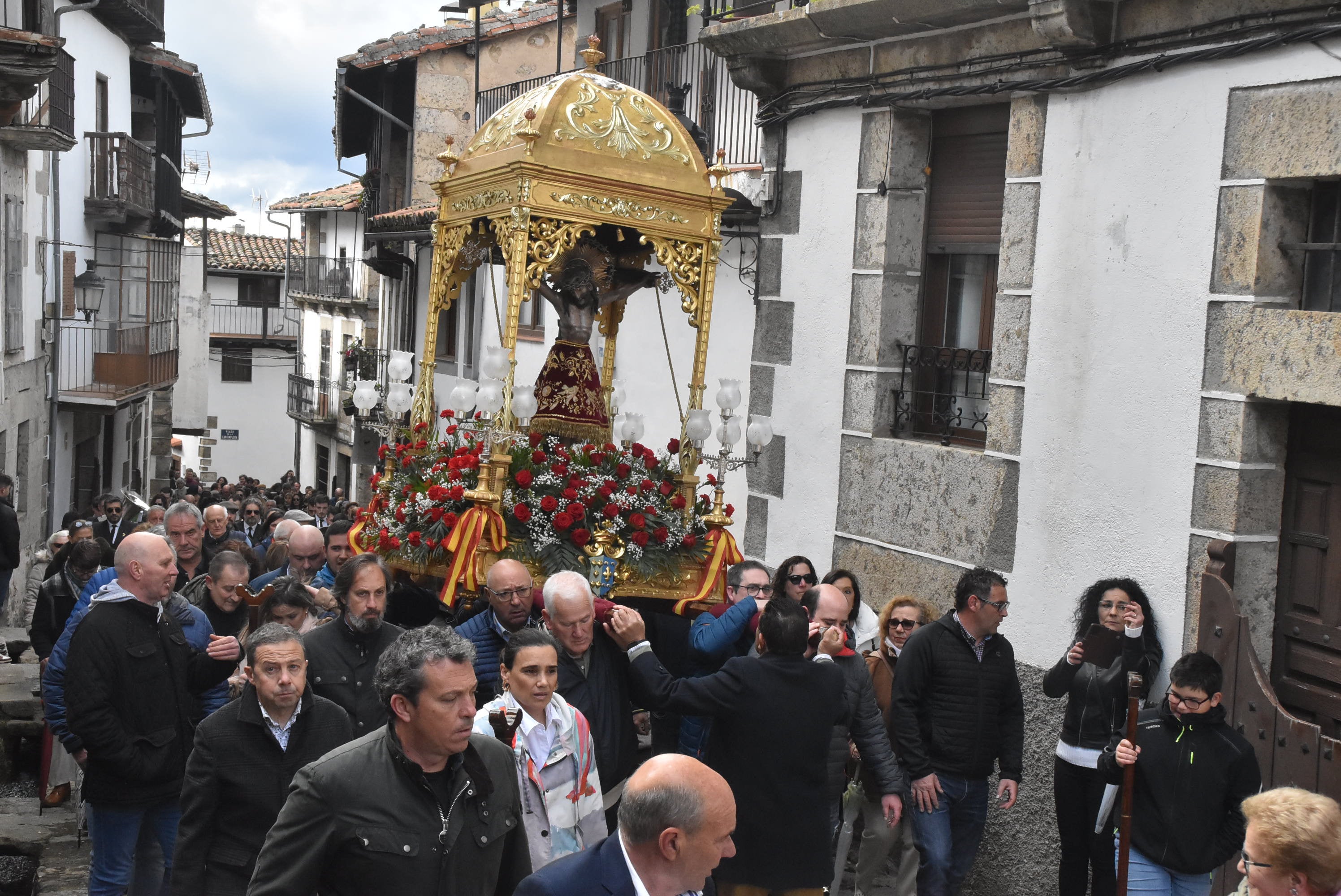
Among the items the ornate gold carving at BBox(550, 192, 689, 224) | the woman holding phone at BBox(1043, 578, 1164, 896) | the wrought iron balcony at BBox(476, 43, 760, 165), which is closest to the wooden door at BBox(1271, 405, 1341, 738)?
the woman holding phone at BBox(1043, 578, 1164, 896)

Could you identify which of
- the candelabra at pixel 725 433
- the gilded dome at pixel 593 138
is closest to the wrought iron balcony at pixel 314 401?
the gilded dome at pixel 593 138

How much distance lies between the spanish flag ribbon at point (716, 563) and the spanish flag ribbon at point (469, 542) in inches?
39.2

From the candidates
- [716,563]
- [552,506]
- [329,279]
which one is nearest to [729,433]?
[716,563]

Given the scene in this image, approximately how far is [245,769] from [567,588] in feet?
3.89

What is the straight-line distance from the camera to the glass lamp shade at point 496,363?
7328 millimetres

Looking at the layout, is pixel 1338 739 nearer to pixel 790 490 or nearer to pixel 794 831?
pixel 794 831

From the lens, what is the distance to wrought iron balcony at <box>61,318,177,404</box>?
19.8m

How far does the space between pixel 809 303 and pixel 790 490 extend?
3.66ft

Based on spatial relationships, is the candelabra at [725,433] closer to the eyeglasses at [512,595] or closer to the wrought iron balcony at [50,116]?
the eyeglasses at [512,595]

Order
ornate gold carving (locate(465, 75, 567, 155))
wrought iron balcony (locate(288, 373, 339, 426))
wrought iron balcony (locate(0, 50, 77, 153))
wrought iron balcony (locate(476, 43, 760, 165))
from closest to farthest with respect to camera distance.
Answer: ornate gold carving (locate(465, 75, 567, 155))
wrought iron balcony (locate(476, 43, 760, 165))
wrought iron balcony (locate(0, 50, 77, 153))
wrought iron balcony (locate(288, 373, 339, 426))

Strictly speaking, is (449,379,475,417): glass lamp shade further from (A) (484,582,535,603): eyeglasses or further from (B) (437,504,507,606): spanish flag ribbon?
(A) (484,582,535,603): eyeglasses

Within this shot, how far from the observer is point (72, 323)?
20.4 meters

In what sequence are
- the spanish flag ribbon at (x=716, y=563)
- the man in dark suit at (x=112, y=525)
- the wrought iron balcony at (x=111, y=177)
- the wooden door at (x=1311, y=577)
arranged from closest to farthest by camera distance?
the wooden door at (x=1311, y=577) → the spanish flag ribbon at (x=716, y=563) → the man in dark suit at (x=112, y=525) → the wrought iron balcony at (x=111, y=177)

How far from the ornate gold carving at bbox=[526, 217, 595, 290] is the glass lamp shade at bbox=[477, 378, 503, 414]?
22.0 inches
